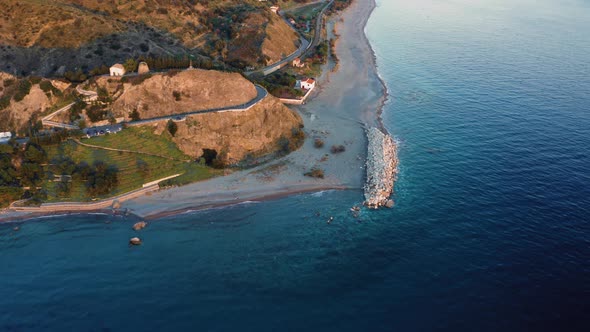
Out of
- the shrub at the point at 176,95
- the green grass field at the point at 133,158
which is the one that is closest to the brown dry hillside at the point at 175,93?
the shrub at the point at 176,95

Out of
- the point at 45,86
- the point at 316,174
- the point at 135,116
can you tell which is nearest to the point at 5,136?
the point at 45,86

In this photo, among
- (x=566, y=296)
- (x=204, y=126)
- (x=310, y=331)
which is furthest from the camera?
(x=204, y=126)

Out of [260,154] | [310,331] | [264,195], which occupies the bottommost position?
[310,331]

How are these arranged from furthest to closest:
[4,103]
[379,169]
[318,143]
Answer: [318,143] < [4,103] < [379,169]

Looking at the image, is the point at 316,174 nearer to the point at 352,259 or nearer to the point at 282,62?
the point at 352,259

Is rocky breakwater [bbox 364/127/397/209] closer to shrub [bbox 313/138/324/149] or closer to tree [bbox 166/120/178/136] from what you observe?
shrub [bbox 313/138/324/149]

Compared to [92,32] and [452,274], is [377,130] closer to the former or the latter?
[452,274]

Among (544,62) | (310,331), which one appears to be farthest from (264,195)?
(544,62)
